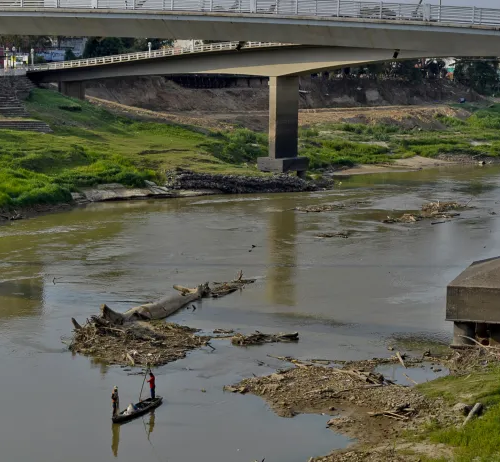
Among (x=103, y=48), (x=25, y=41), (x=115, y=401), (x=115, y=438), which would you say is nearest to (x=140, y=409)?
(x=115, y=401)

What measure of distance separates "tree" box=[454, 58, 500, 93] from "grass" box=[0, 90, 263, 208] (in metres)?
55.7

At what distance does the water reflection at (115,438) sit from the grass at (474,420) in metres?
5.53

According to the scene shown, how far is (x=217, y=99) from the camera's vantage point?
97.4m

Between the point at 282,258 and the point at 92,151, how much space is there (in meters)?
23.1

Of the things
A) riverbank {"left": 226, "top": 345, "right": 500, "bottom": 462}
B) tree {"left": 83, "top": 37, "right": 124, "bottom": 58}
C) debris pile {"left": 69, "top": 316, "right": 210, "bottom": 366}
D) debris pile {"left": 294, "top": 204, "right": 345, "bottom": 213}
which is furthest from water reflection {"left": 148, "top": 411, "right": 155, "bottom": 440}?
tree {"left": 83, "top": 37, "right": 124, "bottom": 58}

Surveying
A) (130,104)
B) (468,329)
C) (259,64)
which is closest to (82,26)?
(259,64)

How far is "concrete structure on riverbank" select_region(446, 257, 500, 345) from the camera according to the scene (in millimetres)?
24375

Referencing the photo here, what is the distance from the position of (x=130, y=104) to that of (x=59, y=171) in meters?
38.9

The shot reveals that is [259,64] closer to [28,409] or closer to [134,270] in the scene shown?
[134,270]

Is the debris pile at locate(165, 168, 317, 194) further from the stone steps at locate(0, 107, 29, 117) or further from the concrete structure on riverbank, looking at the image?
the concrete structure on riverbank

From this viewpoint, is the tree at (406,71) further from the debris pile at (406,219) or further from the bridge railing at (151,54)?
the debris pile at (406,219)

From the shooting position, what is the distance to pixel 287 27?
48.0m

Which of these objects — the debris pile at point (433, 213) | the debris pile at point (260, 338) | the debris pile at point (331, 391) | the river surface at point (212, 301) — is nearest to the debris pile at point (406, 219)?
the debris pile at point (433, 213)

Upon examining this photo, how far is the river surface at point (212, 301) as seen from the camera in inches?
811
